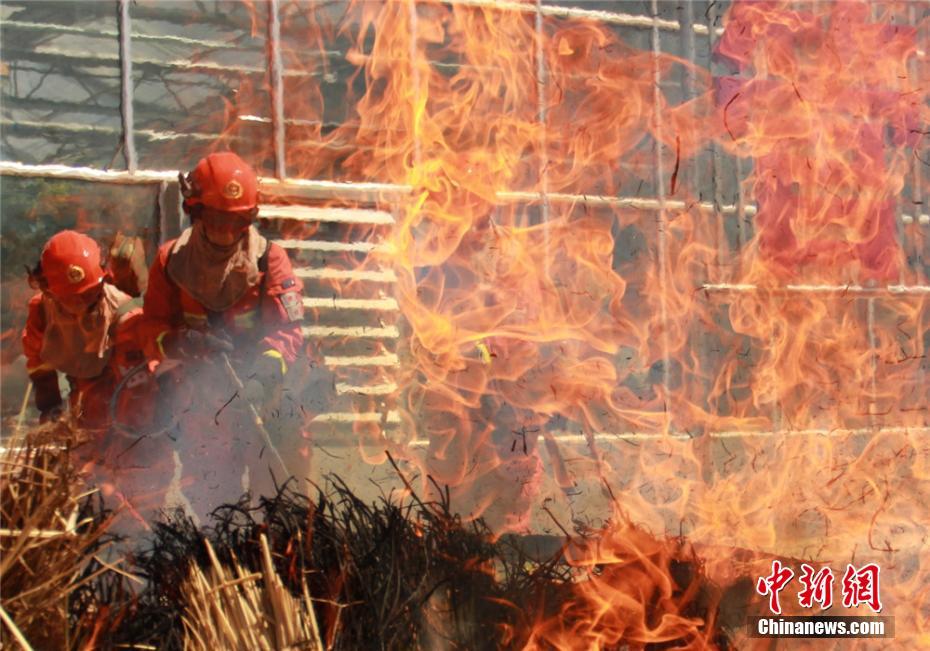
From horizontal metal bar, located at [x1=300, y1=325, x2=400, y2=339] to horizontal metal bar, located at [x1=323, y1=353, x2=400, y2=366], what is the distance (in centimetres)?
13

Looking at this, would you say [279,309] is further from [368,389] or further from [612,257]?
[612,257]

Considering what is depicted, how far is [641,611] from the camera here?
4.11 meters

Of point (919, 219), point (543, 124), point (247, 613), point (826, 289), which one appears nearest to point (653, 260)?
point (543, 124)

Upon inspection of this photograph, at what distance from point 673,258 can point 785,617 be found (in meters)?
5.13

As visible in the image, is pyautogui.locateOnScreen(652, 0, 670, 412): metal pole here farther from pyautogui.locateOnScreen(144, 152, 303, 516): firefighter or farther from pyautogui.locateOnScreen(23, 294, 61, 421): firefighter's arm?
pyautogui.locateOnScreen(23, 294, 61, 421): firefighter's arm

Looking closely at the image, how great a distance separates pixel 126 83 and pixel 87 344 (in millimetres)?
2003

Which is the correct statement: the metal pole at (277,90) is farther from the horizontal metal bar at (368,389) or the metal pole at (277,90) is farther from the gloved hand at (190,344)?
the gloved hand at (190,344)

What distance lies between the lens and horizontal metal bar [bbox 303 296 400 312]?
743cm

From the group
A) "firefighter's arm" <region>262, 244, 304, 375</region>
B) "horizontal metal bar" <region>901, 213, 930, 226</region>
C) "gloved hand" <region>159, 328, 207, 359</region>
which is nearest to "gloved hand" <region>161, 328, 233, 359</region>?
"gloved hand" <region>159, 328, 207, 359</region>

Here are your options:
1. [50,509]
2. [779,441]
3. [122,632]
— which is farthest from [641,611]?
[779,441]

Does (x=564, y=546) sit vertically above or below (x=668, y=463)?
above

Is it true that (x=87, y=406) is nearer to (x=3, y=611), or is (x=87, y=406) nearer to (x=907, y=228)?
(x=3, y=611)

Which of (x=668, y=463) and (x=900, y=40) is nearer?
(x=668, y=463)

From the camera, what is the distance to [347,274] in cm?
753
